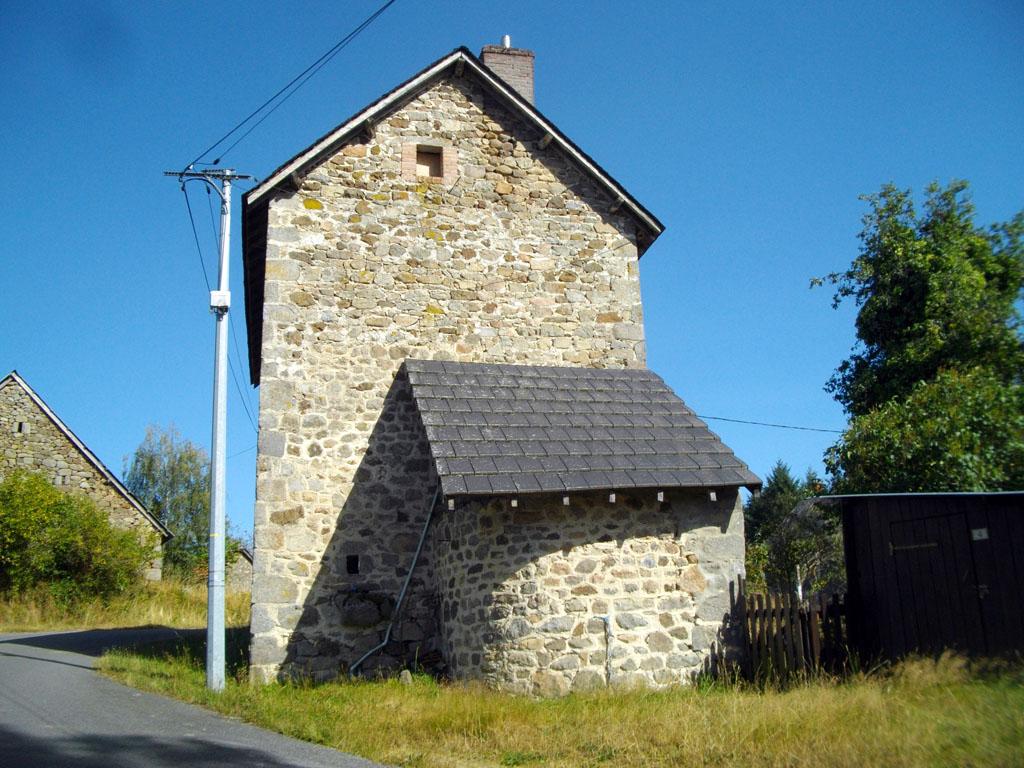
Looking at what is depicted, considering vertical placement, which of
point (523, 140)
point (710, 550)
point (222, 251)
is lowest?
point (710, 550)

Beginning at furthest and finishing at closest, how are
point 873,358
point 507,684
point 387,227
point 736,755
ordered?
point 873,358 < point 387,227 < point 507,684 < point 736,755

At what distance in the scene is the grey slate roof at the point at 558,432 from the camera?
29.8 feet

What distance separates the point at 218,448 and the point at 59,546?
13.3m

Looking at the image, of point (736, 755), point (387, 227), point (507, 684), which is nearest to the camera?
point (736, 755)

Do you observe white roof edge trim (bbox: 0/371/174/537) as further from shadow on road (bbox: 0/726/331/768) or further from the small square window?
shadow on road (bbox: 0/726/331/768)

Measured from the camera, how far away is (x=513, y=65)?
13.9 meters

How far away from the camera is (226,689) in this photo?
9.19 m

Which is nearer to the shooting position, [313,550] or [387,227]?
[313,550]

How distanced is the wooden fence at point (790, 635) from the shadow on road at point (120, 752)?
18.6ft

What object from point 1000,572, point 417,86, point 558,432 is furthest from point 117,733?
point 417,86

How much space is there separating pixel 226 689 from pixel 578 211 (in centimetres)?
876

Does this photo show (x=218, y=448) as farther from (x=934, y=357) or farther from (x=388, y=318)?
(x=934, y=357)

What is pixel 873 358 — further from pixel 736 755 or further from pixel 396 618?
pixel 736 755

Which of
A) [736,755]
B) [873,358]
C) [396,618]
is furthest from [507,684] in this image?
[873,358]
